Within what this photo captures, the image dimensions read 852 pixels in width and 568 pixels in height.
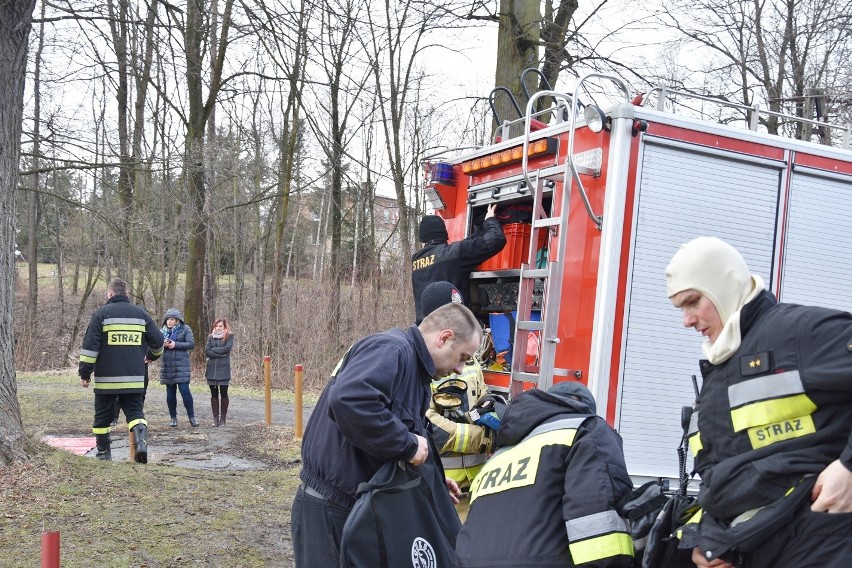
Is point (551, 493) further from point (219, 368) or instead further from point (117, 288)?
point (219, 368)

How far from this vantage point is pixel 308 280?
66.6 ft

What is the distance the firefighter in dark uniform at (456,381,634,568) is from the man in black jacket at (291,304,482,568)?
1.54 feet

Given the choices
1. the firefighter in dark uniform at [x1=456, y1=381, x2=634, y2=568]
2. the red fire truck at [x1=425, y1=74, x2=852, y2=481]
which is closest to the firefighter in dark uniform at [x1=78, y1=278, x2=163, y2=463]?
the red fire truck at [x1=425, y1=74, x2=852, y2=481]

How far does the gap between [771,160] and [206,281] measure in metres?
19.9

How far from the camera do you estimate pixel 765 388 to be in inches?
90.9

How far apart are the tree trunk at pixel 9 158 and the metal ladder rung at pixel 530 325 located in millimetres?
4246

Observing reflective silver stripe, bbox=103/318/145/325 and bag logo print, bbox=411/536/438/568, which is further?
reflective silver stripe, bbox=103/318/145/325

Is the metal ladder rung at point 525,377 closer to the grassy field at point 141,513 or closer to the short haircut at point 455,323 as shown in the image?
the short haircut at point 455,323

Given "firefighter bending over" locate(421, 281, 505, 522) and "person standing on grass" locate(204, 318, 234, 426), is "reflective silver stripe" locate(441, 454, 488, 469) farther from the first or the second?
"person standing on grass" locate(204, 318, 234, 426)

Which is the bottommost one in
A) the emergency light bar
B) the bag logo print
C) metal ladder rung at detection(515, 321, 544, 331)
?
the bag logo print

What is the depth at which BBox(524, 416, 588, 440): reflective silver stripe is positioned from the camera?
2.67 metres

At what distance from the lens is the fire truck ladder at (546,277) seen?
489 cm

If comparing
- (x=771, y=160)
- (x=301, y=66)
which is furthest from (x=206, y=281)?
(x=771, y=160)

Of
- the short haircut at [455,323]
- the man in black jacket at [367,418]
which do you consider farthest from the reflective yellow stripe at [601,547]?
the short haircut at [455,323]
